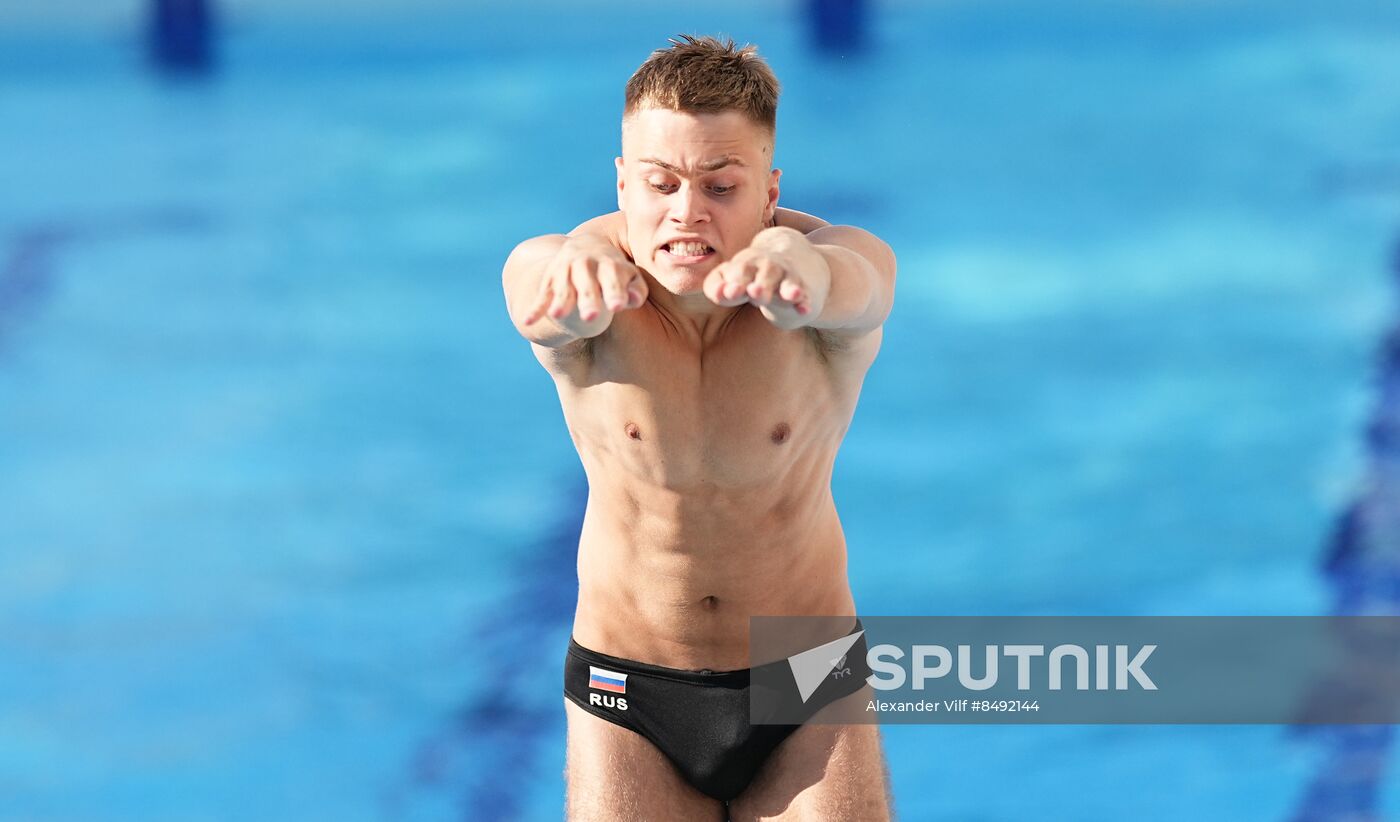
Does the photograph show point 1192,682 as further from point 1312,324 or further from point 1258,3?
point 1258,3

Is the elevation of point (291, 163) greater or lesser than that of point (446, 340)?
greater

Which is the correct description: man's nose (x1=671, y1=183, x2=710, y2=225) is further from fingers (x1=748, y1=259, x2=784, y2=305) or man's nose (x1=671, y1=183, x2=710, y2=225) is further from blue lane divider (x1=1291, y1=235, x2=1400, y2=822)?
blue lane divider (x1=1291, y1=235, x2=1400, y2=822)

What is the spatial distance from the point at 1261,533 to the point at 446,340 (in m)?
3.29

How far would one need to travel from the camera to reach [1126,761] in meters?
5.46

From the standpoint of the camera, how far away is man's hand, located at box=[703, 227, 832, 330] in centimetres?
236

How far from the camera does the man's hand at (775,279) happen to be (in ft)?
7.74

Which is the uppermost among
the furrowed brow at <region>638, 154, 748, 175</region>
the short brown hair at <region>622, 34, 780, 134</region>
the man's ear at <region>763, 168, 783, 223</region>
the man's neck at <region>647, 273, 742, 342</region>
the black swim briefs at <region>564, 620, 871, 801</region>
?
the short brown hair at <region>622, 34, 780, 134</region>

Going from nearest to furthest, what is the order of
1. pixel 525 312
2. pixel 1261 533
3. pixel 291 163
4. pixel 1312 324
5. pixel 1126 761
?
pixel 525 312, pixel 1126 761, pixel 1261 533, pixel 1312 324, pixel 291 163

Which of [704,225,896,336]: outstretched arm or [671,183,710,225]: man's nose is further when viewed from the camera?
[671,183,710,225]: man's nose

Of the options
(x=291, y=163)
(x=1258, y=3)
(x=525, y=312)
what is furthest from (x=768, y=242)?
(x=1258, y=3)

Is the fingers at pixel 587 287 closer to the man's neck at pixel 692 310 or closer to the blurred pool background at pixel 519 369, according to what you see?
the man's neck at pixel 692 310

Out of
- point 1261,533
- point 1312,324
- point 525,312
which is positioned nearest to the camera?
point 525,312

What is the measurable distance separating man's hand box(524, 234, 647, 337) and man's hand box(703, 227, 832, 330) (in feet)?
0.39

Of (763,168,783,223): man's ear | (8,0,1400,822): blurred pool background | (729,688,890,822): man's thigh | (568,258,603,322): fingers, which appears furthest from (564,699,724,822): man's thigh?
(8,0,1400,822): blurred pool background
